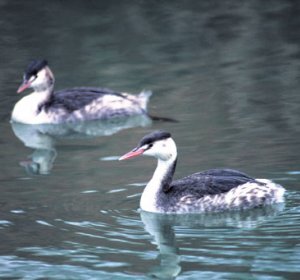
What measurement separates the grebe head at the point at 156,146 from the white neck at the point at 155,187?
89 millimetres

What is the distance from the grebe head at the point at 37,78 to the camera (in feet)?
54.5

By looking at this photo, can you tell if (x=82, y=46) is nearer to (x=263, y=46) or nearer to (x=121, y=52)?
(x=121, y=52)

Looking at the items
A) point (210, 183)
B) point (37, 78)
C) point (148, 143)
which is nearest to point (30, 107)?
point (37, 78)

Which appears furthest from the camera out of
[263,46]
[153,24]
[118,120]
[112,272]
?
[153,24]

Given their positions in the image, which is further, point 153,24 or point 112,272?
point 153,24

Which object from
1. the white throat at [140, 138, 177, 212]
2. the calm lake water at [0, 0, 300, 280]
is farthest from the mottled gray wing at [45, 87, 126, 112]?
the white throat at [140, 138, 177, 212]

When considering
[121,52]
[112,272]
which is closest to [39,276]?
[112,272]

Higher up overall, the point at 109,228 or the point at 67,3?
the point at 67,3

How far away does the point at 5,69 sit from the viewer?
1894cm

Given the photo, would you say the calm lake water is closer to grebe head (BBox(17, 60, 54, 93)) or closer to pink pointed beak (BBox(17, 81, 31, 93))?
pink pointed beak (BBox(17, 81, 31, 93))

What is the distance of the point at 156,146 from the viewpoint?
11094 mm

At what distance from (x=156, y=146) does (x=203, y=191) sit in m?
0.67

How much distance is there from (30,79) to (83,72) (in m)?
2.13

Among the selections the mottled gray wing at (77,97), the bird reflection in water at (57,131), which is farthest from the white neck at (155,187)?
the mottled gray wing at (77,97)
